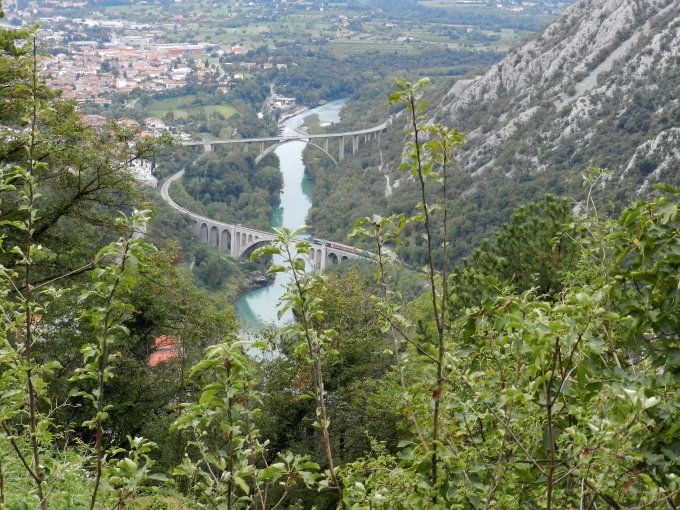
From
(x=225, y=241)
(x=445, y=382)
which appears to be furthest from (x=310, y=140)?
(x=445, y=382)

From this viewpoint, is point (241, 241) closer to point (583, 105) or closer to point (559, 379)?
point (583, 105)

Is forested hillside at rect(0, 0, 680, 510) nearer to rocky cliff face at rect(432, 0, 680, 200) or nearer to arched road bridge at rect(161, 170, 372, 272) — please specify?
rocky cliff face at rect(432, 0, 680, 200)

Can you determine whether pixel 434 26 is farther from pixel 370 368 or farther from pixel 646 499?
pixel 646 499

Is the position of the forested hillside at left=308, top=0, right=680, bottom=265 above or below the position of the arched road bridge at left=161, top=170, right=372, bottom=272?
above

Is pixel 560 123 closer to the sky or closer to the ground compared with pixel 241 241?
closer to the sky

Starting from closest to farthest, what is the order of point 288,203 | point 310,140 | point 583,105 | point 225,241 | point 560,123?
point 583,105
point 560,123
point 225,241
point 288,203
point 310,140

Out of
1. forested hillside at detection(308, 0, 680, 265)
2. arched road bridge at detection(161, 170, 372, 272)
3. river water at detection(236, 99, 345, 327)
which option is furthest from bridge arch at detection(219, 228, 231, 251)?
forested hillside at detection(308, 0, 680, 265)

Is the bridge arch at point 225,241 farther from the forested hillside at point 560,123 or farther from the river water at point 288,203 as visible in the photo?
the forested hillside at point 560,123

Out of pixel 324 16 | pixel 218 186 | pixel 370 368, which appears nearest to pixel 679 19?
pixel 218 186
